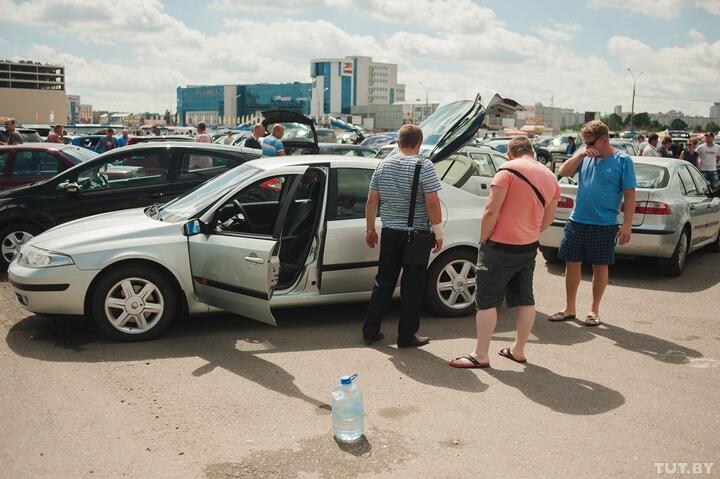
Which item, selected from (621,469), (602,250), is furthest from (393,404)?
(602,250)

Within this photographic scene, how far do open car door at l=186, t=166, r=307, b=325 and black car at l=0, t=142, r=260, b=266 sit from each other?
2.82 m

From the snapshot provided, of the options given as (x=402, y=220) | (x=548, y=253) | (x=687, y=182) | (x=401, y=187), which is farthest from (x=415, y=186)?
(x=687, y=182)

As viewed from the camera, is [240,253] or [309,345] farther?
[309,345]

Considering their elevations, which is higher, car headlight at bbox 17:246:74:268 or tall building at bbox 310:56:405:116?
tall building at bbox 310:56:405:116

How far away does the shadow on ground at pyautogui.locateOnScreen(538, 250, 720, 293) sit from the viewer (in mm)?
8406

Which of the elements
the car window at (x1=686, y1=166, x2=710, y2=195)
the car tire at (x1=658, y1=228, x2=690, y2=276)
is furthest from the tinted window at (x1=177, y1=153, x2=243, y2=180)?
the car window at (x1=686, y1=166, x2=710, y2=195)

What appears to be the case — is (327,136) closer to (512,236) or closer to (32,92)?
(512,236)

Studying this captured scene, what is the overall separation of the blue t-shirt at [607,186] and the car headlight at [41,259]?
4.61 m

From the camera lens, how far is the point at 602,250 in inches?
254

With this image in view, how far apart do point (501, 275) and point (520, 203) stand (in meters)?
0.55

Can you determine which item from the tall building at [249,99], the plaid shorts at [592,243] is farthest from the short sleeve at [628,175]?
the tall building at [249,99]

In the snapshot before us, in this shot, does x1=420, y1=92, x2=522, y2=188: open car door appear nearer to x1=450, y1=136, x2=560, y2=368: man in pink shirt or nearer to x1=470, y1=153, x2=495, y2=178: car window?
x1=450, y1=136, x2=560, y2=368: man in pink shirt

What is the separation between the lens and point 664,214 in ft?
27.6

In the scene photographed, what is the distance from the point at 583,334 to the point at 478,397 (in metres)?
2.01
